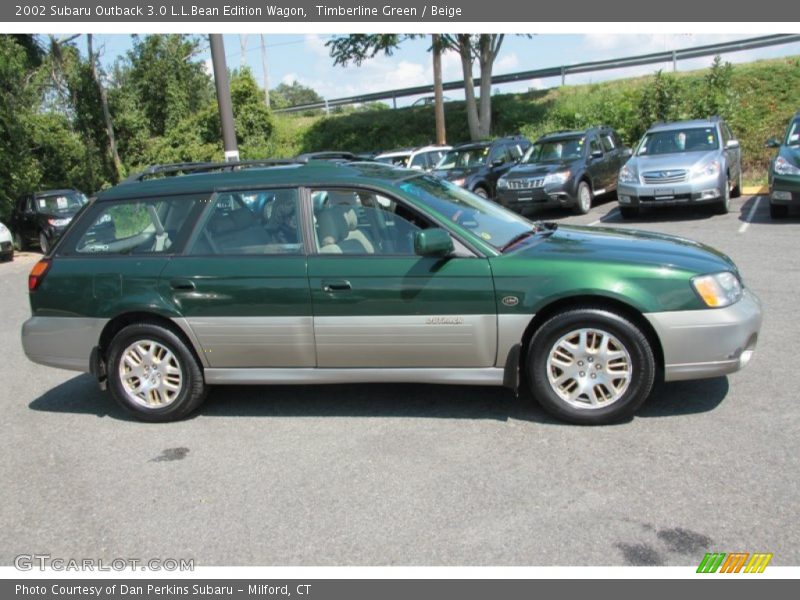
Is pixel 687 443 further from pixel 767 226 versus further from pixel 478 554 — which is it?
pixel 767 226

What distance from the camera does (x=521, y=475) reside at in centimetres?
411

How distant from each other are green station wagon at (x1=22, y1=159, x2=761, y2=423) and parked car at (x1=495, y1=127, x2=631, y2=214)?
31.9 feet

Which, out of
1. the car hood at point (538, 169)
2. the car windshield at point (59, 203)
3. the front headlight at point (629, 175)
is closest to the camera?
the front headlight at point (629, 175)

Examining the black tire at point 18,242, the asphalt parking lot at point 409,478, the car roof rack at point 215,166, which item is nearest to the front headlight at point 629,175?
the asphalt parking lot at point 409,478

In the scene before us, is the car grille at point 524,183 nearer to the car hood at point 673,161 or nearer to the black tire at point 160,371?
the car hood at point 673,161

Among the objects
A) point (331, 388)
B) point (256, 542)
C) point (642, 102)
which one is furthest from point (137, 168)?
point (256, 542)

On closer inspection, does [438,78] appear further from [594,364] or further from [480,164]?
[594,364]

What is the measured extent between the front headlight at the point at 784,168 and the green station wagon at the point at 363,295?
782 centimetres

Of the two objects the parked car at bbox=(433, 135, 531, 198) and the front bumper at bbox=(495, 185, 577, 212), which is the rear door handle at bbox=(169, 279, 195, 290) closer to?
the front bumper at bbox=(495, 185, 577, 212)

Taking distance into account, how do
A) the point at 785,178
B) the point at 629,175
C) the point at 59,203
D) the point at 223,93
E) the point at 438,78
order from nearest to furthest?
the point at 223,93
the point at 785,178
the point at 629,175
the point at 59,203
the point at 438,78

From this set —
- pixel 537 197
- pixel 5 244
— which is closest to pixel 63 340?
pixel 537 197

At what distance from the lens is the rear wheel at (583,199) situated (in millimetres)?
15294

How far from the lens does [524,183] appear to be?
50.5 feet

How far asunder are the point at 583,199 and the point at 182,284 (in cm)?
1168
